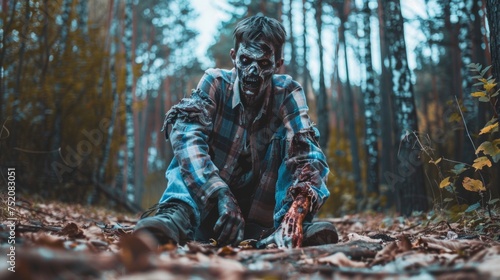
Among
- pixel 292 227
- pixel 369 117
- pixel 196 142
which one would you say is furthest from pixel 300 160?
pixel 369 117

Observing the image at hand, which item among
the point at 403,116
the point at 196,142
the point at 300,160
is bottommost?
the point at 300,160

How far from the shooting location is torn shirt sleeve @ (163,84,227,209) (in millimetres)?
2934

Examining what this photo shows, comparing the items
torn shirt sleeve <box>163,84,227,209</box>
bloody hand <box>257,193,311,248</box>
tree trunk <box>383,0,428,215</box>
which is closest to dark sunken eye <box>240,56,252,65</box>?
torn shirt sleeve <box>163,84,227,209</box>

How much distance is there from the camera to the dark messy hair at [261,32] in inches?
130

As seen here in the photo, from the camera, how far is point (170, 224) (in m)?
2.54

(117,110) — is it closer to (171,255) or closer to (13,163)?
(13,163)

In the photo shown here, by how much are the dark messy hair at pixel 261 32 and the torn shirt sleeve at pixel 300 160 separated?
37 centimetres

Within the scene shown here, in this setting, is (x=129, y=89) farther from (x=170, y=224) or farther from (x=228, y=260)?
(x=228, y=260)

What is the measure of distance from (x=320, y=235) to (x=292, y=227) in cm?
16

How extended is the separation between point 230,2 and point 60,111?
35.4ft

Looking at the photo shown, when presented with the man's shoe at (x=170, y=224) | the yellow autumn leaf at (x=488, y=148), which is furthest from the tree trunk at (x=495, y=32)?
the man's shoe at (x=170, y=224)

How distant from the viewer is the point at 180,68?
32656 millimetres

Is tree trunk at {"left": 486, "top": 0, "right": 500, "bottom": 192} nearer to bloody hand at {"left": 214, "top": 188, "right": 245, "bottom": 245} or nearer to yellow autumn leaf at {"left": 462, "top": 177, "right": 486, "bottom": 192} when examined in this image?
yellow autumn leaf at {"left": 462, "top": 177, "right": 486, "bottom": 192}

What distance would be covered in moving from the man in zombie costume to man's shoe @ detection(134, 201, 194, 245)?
13 millimetres
